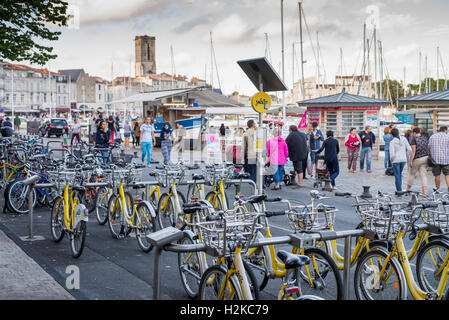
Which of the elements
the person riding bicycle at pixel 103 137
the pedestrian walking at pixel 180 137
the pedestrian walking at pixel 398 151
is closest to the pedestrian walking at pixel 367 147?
the pedestrian walking at pixel 398 151

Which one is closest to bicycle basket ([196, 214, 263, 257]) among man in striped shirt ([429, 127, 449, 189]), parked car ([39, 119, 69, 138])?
man in striped shirt ([429, 127, 449, 189])

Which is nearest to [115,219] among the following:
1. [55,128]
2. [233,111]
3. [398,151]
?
[398,151]

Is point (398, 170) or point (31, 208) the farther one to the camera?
point (398, 170)

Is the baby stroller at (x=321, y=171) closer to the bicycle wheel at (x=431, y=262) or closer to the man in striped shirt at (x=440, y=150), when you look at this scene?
the man in striped shirt at (x=440, y=150)

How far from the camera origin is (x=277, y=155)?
1478 cm

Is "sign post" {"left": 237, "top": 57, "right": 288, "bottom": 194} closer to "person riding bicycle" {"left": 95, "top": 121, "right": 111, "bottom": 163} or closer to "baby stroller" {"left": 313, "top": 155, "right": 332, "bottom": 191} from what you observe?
"baby stroller" {"left": 313, "top": 155, "right": 332, "bottom": 191}

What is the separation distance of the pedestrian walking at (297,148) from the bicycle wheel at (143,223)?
804 centimetres

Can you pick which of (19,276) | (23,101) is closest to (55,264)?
(19,276)

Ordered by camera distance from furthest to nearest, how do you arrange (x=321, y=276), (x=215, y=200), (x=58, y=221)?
(x=215, y=200) → (x=58, y=221) → (x=321, y=276)

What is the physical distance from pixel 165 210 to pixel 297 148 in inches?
286

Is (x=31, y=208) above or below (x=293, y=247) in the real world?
above

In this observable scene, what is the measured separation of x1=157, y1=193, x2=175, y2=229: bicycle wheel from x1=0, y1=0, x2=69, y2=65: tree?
6.77 meters

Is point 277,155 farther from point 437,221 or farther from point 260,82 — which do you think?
point 437,221

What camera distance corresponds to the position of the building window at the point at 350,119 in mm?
24312
